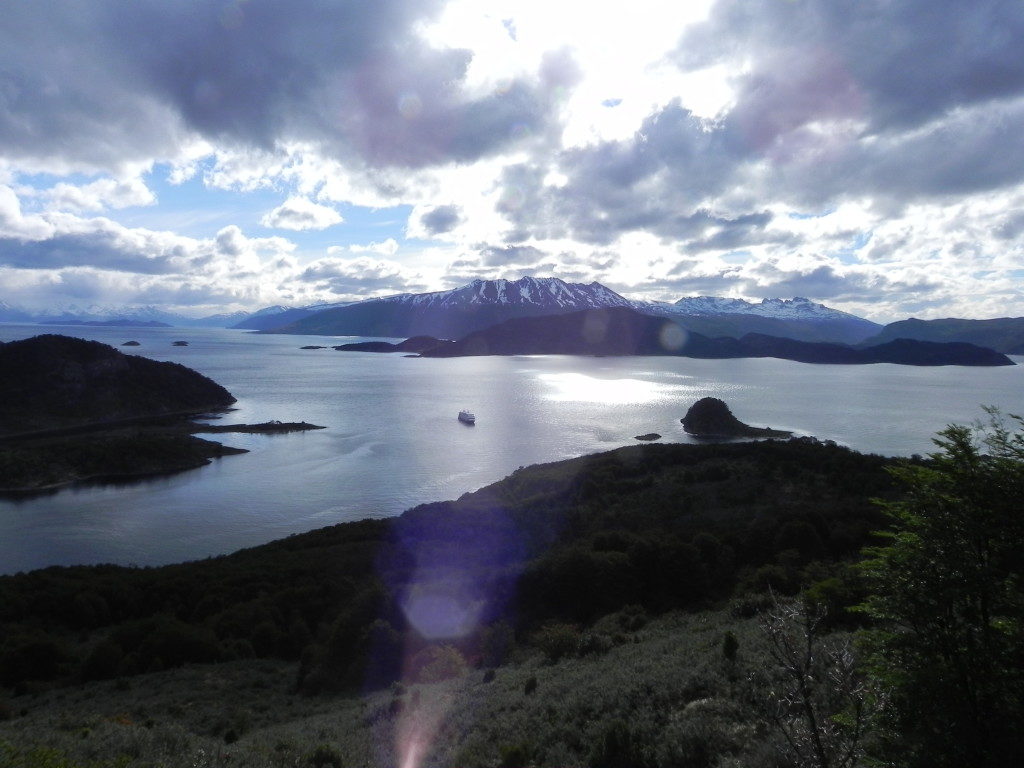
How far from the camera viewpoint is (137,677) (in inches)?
568

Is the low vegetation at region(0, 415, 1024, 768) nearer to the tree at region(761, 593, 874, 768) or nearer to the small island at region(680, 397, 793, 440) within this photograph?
the tree at region(761, 593, 874, 768)

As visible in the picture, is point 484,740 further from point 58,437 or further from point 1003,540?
point 58,437

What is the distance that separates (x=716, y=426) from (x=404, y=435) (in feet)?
111

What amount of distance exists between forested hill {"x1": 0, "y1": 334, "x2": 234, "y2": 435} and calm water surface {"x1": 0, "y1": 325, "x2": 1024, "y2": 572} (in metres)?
9.57

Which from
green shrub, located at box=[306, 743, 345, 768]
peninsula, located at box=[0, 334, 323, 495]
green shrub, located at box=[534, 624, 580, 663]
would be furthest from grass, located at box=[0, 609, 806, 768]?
peninsula, located at box=[0, 334, 323, 495]

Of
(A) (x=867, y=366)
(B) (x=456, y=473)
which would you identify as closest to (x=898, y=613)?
(B) (x=456, y=473)

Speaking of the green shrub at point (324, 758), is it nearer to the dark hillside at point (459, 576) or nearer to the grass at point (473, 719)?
the grass at point (473, 719)

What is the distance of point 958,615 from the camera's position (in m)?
5.30

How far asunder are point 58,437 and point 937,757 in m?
74.9

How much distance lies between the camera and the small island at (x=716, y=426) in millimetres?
60500

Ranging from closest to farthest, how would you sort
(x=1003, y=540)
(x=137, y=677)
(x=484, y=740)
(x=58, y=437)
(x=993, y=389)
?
(x=1003, y=540)
(x=484, y=740)
(x=137, y=677)
(x=58, y=437)
(x=993, y=389)

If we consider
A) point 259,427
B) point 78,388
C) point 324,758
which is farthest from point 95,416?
point 324,758

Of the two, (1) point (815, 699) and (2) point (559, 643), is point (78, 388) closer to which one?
(2) point (559, 643)

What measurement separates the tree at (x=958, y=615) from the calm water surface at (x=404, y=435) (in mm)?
32981
